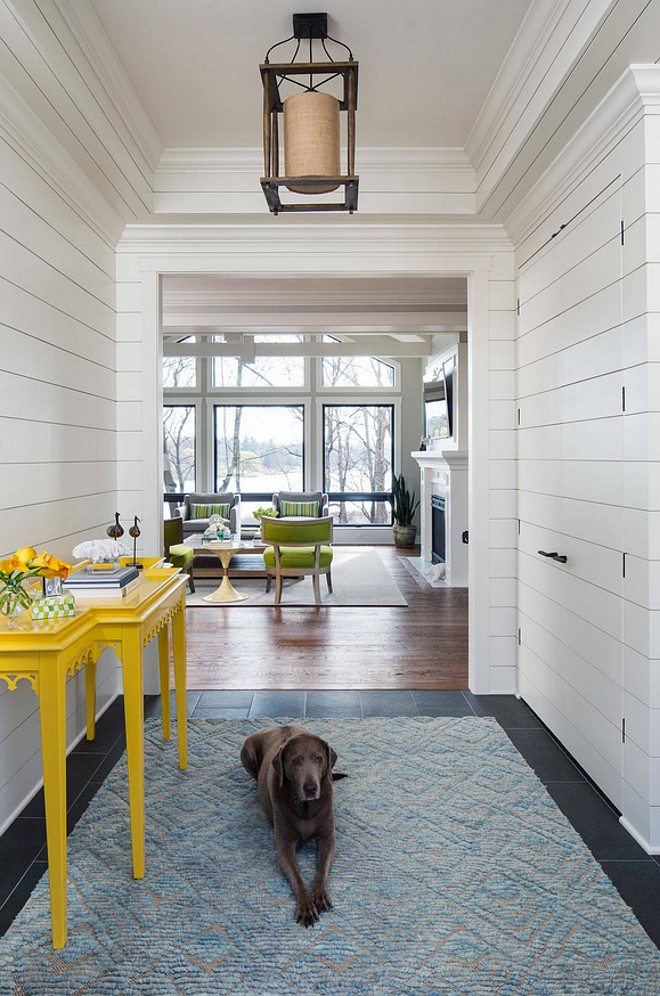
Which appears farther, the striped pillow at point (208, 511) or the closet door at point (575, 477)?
the striped pillow at point (208, 511)

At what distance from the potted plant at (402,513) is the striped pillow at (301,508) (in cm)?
176

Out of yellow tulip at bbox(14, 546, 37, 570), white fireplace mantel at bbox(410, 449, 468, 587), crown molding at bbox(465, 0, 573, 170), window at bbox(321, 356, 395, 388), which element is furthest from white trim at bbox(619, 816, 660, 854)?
window at bbox(321, 356, 395, 388)

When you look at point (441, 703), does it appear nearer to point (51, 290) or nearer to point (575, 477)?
point (575, 477)

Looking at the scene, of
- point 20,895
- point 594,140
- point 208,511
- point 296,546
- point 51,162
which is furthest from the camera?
point 208,511

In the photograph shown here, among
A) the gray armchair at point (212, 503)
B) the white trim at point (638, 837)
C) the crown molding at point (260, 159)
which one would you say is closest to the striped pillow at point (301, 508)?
the gray armchair at point (212, 503)

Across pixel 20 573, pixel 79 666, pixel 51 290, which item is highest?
pixel 51 290

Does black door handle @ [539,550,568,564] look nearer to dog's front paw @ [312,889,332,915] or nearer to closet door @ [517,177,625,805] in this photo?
closet door @ [517,177,625,805]

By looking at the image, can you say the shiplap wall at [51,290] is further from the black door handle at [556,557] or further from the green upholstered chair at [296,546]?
the green upholstered chair at [296,546]

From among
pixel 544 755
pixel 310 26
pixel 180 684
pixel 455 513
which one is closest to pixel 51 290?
pixel 310 26

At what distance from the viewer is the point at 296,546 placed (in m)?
6.11

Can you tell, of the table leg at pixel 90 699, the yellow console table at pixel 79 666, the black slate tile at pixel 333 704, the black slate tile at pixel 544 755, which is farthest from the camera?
the black slate tile at pixel 333 704

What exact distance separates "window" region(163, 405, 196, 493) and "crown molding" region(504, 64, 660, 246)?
25.3 ft

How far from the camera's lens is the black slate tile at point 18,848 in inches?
78.5

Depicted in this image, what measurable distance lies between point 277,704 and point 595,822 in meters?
1.70
